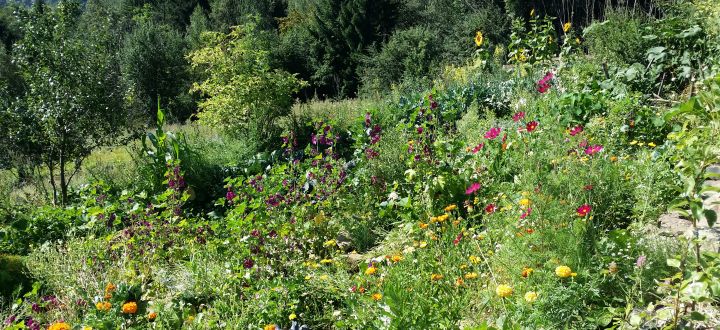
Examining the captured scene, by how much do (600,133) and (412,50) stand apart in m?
15.4

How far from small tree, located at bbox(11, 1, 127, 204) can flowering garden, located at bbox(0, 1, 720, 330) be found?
1.87 metres

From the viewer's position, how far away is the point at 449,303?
2449mm

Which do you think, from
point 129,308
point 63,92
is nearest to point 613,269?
point 129,308

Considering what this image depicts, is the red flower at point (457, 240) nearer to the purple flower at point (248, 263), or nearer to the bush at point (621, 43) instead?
the purple flower at point (248, 263)

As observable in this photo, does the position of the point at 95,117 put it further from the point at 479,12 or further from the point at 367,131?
the point at 479,12

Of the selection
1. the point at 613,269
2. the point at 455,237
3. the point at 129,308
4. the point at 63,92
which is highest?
the point at 63,92

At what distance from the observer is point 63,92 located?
6.57m

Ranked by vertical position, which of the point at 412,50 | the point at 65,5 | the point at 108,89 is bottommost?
the point at 412,50

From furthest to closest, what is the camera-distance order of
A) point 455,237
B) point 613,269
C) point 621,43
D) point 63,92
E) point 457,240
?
point 63,92 < point 621,43 < point 455,237 < point 457,240 < point 613,269

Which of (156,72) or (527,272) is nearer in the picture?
(527,272)

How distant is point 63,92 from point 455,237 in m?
5.66

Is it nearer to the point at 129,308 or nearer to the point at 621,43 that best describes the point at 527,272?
the point at 129,308

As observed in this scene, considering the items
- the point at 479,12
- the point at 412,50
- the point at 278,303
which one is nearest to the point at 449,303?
the point at 278,303

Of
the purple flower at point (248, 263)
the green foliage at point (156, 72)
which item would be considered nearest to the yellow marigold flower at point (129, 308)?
the purple flower at point (248, 263)
